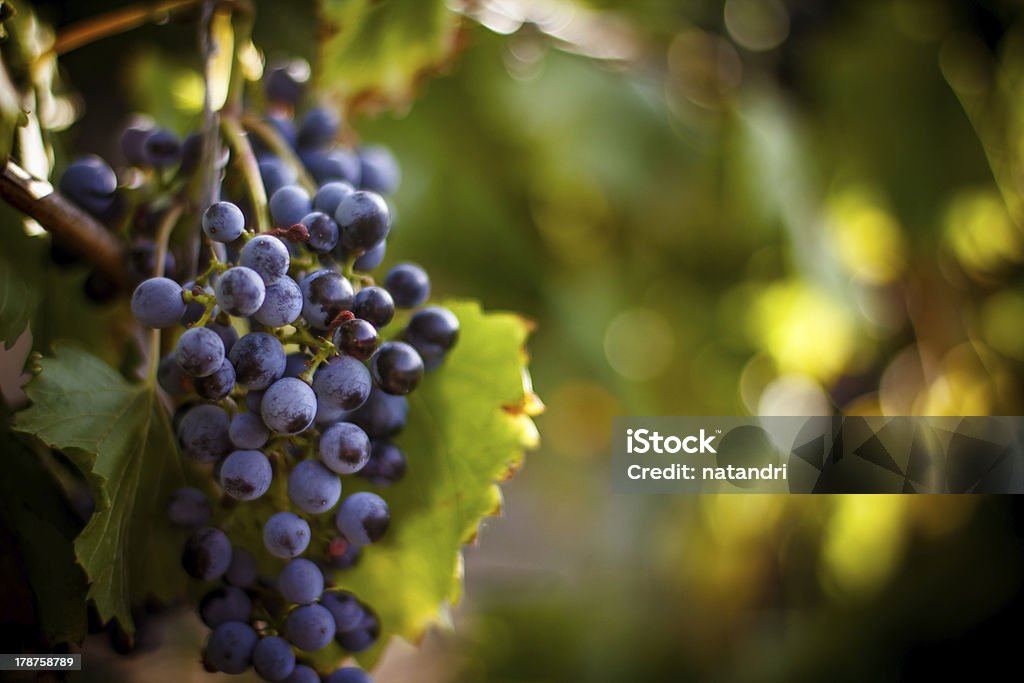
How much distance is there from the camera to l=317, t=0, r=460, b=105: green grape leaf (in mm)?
510

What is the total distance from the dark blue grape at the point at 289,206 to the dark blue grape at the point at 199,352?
7 centimetres

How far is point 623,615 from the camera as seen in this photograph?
107 centimetres

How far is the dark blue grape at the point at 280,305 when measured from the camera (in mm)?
321

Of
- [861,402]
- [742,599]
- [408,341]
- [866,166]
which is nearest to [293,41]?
[408,341]

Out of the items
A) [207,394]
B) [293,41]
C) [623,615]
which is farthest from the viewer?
[623,615]

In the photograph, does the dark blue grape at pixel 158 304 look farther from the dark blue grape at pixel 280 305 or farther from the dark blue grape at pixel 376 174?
the dark blue grape at pixel 376 174

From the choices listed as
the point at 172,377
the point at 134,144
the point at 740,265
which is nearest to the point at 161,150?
the point at 134,144

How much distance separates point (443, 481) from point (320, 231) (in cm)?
15

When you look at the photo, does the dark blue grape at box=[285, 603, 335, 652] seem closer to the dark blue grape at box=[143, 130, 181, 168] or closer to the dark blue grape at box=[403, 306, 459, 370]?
the dark blue grape at box=[403, 306, 459, 370]

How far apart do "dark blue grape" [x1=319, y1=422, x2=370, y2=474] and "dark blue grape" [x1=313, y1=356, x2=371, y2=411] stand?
0.01m

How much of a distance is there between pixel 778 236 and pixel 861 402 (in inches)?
10.7

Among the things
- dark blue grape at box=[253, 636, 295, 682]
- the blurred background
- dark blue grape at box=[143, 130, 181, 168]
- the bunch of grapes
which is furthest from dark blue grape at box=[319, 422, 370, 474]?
the blurred background

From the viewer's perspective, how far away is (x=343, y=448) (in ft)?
1.10

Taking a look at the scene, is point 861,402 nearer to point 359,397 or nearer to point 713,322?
point 713,322
